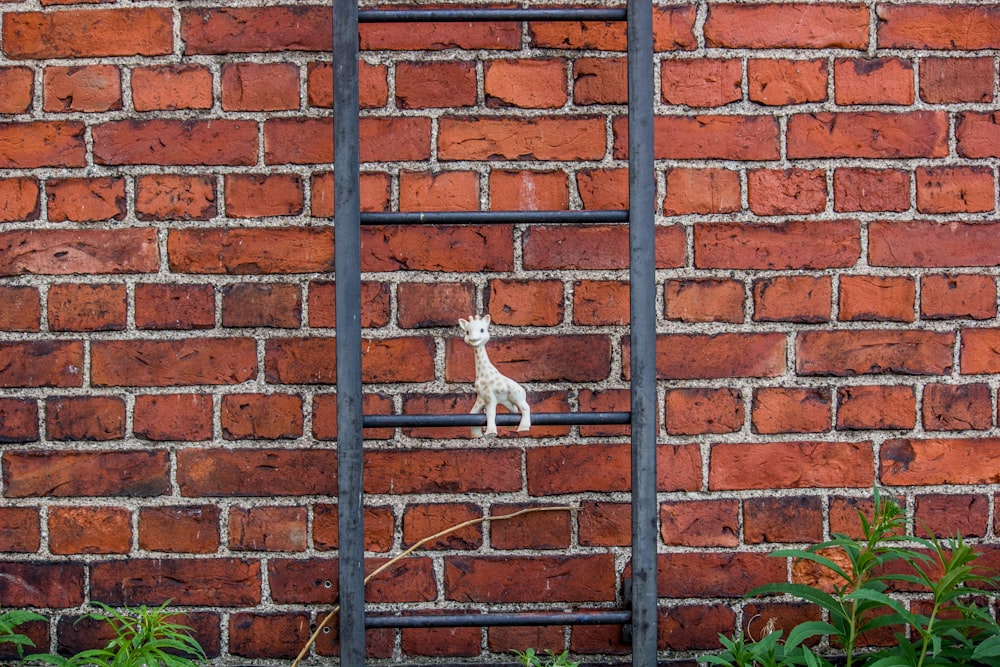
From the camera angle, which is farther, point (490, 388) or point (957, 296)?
point (957, 296)

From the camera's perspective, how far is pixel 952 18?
1.57 meters

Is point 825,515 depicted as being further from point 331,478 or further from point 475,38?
point 475,38

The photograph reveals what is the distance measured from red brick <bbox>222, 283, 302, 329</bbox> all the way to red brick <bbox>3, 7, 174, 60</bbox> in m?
0.44

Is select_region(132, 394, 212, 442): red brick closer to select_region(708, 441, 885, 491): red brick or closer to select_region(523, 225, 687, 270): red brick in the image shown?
select_region(523, 225, 687, 270): red brick

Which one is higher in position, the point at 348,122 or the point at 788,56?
the point at 788,56

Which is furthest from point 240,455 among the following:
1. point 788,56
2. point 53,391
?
point 788,56

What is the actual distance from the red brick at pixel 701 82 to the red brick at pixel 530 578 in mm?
829

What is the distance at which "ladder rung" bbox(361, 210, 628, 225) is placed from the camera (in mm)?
1395

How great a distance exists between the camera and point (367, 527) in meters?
1.58

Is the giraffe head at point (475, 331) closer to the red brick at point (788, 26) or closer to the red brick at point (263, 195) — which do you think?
the red brick at point (263, 195)

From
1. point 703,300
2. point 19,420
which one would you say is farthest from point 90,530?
point 703,300

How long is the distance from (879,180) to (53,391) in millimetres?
1516

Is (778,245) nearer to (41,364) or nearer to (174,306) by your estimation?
(174,306)

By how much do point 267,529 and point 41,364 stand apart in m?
0.50
